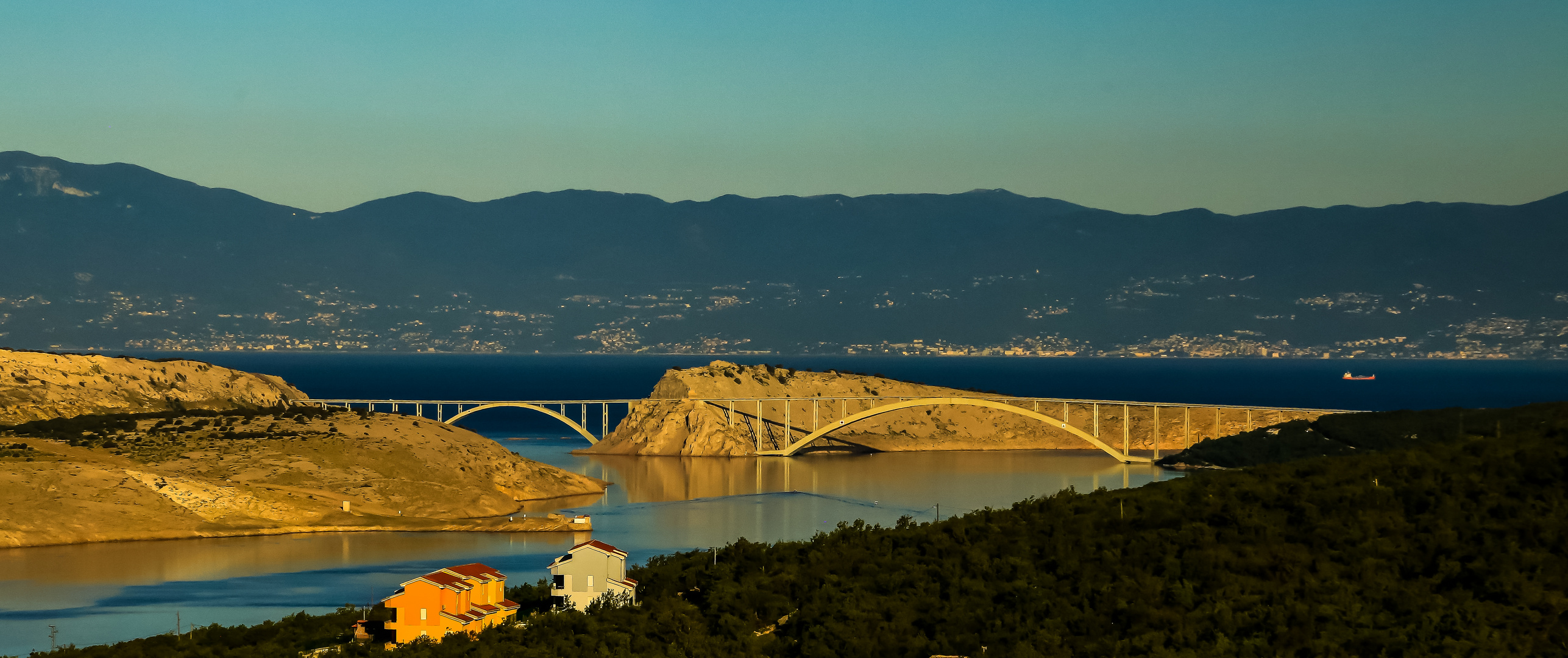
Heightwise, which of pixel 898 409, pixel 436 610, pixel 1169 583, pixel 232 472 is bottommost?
pixel 436 610

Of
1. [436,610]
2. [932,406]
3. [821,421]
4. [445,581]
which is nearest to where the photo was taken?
[436,610]

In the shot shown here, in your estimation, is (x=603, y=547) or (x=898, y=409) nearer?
(x=603, y=547)

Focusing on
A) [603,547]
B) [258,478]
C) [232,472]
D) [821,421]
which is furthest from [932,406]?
[603,547]

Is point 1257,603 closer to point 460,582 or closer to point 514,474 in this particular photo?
point 460,582

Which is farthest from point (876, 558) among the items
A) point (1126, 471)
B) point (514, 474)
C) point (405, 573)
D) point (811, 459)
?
point (811, 459)

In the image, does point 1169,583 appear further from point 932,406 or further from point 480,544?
point 932,406

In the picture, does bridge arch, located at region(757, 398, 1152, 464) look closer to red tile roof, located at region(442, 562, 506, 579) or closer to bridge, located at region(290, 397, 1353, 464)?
bridge, located at region(290, 397, 1353, 464)
